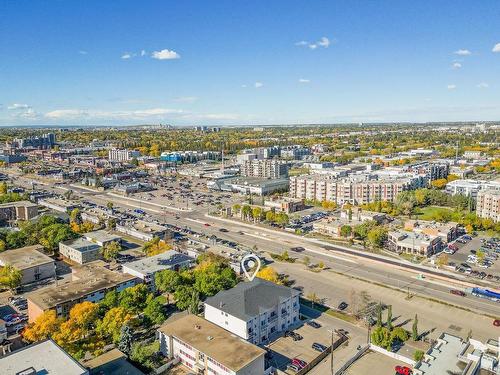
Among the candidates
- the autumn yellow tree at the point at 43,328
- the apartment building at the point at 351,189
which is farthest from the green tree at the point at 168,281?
the apartment building at the point at 351,189

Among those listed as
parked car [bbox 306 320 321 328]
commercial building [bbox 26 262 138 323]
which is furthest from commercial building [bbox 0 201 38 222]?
parked car [bbox 306 320 321 328]

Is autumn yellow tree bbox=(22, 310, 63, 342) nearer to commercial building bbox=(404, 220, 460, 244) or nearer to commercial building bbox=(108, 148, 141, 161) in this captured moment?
commercial building bbox=(404, 220, 460, 244)

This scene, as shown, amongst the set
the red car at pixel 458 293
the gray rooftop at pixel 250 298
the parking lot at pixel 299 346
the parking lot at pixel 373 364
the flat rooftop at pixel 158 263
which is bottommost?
the parking lot at pixel 373 364

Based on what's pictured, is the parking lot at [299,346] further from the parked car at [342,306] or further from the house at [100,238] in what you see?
the house at [100,238]

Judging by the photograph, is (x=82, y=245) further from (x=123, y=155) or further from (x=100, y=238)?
(x=123, y=155)

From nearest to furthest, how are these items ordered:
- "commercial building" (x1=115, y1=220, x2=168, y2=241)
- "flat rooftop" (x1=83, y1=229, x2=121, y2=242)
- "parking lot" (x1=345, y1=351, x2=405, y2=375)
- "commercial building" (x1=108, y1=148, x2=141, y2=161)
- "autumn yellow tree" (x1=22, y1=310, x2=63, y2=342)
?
"parking lot" (x1=345, y1=351, x2=405, y2=375) < "autumn yellow tree" (x1=22, y1=310, x2=63, y2=342) < "flat rooftop" (x1=83, y1=229, x2=121, y2=242) < "commercial building" (x1=115, y1=220, x2=168, y2=241) < "commercial building" (x1=108, y1=148, x2=141, y2=161)
